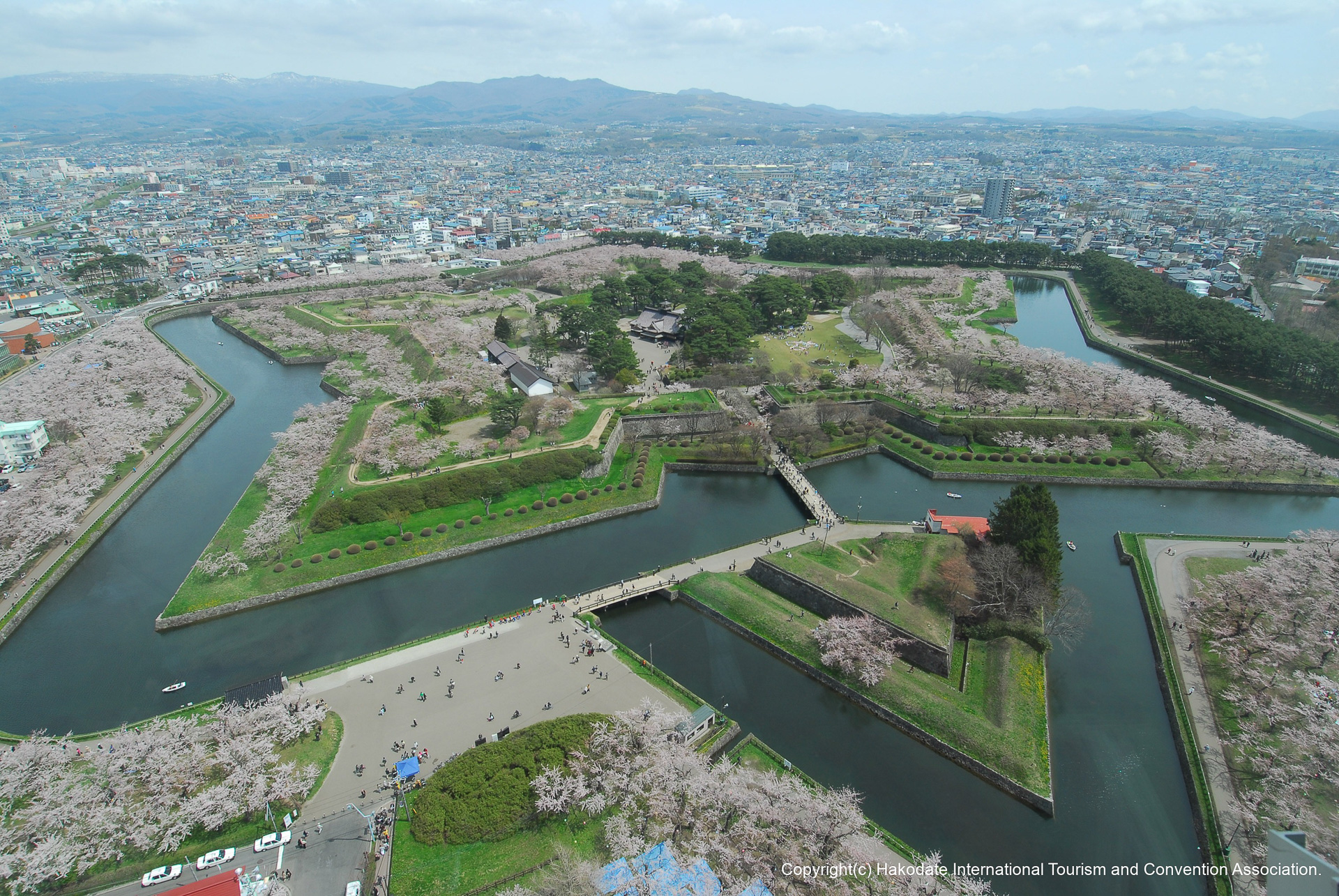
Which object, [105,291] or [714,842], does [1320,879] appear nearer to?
[714,842]

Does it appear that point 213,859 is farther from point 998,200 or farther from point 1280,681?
point 998,200

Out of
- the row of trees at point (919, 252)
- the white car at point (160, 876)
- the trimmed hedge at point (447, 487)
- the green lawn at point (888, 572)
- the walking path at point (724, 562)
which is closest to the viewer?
the white car at point (160, 876)

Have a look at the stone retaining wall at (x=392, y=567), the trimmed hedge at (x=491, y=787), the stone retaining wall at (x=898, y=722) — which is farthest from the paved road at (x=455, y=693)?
the stone retaining wall at (x=392, y=567)

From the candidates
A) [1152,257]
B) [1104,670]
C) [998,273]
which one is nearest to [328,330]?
[1104,670]

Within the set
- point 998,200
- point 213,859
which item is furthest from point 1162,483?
point 998,200

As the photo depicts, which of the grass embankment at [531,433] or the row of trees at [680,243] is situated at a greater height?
the row of trees at [680,243]

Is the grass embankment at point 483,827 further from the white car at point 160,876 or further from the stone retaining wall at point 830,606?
the stone retaining wall at point 830,606
